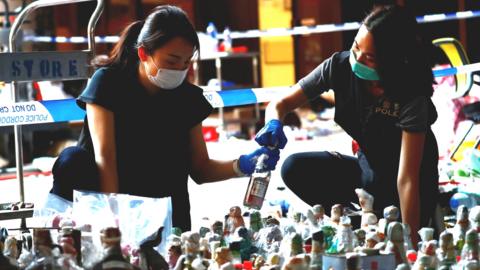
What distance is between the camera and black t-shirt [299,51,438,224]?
369 cm

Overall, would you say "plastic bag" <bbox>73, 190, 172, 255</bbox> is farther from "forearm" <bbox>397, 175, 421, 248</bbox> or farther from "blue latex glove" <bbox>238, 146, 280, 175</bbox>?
"forearm" <bbox>397, 175, 421, 248</bbox>

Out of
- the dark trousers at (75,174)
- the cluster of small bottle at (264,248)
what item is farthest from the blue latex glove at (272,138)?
the dark trousers at (75,174)

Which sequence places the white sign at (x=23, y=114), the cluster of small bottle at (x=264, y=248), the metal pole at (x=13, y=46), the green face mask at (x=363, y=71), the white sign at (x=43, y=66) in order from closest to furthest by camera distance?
the cluster of small bottle at (x=264, y=248) < the green face mask at (x=363, y=71) < the white sign at (x=43, y=66) < the metal pole at (x=13, y=46) < the white sign at (x=23, y=114)

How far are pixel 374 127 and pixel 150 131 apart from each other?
2.62ft

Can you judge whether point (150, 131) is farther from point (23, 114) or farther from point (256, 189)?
point (23, 114)

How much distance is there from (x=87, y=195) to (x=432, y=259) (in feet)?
3.38

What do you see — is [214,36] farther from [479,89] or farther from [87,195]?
[87,195]

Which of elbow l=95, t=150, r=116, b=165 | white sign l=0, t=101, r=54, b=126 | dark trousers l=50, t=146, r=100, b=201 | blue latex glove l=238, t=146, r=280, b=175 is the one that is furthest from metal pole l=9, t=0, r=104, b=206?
Result: blue latex glove l=238, t=146, r=280, b=175

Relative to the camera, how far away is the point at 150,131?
143 inches

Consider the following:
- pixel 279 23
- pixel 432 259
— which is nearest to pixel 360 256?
pixel 432 259

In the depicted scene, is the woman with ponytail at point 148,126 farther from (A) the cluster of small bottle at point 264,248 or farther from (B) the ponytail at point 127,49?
(A) the cluster of small bottle at point 264,248

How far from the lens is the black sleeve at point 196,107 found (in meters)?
3.70

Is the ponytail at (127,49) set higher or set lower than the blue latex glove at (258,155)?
higher

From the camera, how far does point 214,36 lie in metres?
9.38
